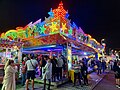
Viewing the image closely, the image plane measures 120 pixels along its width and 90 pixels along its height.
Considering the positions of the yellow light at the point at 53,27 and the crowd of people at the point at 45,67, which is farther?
the yellow light at the point at 53,27

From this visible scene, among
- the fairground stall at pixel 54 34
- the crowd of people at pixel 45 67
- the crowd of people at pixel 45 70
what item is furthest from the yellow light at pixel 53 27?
the crowd of people at pixel 45 67

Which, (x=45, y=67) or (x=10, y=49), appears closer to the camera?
(x=45, y=67)

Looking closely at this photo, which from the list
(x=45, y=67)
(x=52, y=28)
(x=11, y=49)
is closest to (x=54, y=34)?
(x=52, y=28)

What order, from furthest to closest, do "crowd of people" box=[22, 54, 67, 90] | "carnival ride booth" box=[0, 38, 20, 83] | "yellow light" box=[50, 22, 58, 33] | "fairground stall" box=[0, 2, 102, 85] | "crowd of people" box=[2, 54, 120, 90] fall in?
"yellow light" box=[50, 22, 58, 33] → "fairground stall" box=[0, 2, 102, 85] → "carnival ride booth" box=[0, 38, 20, 83] → "crowd of people" box=[22, 54, 67, 90] → "crowd of people" box=[2, 54, 120, 90]

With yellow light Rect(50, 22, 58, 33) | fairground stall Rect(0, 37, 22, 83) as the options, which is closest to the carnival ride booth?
fairground stall Rect(0, 37, 22, 83)

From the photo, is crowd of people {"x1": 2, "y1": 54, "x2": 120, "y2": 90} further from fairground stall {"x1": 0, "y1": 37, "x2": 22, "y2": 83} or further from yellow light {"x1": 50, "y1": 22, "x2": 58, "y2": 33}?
yellow light {"x1": 50, "y1": 22, "x2": 58, "y2": 33}

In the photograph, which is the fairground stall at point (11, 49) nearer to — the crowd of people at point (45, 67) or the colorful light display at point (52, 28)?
the crowd of people at point (45, 67)

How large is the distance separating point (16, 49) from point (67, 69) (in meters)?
4.75

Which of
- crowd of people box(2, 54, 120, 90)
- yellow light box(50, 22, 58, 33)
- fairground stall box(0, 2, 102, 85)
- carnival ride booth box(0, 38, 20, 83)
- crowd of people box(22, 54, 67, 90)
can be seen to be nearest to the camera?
crowd of people box(2, 54, 120, 90)

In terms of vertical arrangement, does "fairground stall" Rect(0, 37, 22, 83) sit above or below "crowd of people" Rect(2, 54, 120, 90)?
above

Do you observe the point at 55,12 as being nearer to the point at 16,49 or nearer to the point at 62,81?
the point at 16,49

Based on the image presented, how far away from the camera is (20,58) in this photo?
12789 mm

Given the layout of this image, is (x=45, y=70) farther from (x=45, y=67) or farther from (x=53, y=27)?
(x=53, y=27)

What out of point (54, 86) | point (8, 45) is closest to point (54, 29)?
point (8, 45)
